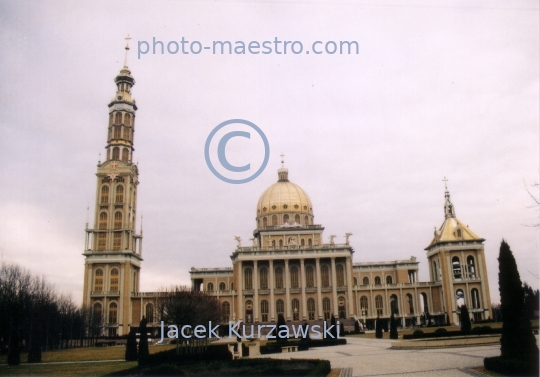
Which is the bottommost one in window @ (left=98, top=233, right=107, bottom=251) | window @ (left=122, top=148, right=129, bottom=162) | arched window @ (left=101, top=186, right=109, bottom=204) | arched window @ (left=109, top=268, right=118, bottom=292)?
arched window @ (left=109, top=268, right=118, bottom=292)

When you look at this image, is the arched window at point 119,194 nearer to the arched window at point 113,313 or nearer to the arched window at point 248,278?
the arched window at point 113,313

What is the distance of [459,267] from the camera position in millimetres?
71812

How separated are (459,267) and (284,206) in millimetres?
28094

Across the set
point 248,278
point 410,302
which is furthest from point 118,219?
point 410,302

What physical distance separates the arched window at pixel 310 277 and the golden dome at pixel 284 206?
7.99 m

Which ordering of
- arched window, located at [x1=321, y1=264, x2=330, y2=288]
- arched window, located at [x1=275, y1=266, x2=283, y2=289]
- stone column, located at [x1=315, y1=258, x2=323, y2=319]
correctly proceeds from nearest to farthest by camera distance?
1. stone column, located at [x1=315, y1=258, x2=323, y2=319]
2. arched window, located at [x1=321, y1=264, x2=330, y2=288]
3. arched window, located at [x1=275, y1=266, x2=283, y2=289]

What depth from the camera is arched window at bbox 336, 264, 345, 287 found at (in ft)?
250

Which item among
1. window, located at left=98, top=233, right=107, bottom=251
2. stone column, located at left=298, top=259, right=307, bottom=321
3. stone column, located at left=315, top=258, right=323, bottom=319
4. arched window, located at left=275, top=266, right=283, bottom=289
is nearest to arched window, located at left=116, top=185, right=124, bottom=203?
window, located at left=98, top=233, right=107, bottom=251

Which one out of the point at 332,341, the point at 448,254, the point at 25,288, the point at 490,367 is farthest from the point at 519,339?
the point at 448,254

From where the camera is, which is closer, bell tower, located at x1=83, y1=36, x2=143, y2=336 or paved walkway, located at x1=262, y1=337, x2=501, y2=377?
paved walkway, located at x1=262, y1=337, x2=501, y2=377

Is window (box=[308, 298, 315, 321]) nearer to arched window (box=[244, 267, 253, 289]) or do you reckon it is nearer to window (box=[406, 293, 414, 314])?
arched window (box=[244, 267, 253, 289])

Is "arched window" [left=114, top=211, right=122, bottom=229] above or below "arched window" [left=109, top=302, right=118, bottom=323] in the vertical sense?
above

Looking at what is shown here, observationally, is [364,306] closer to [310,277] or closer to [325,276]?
[325,276]

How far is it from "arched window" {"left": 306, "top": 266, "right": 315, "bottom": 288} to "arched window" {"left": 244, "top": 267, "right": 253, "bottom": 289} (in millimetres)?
8479
